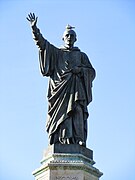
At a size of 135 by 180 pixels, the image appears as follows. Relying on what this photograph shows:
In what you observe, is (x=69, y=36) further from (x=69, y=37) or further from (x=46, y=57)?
(x=46, y=57)

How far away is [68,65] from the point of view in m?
26.8

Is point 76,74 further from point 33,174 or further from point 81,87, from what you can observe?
point 33,174

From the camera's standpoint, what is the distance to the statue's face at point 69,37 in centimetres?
2723

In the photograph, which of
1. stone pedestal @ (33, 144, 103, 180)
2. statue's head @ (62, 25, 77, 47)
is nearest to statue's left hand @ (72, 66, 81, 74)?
statue's head @ (62, 25, 77, 47)

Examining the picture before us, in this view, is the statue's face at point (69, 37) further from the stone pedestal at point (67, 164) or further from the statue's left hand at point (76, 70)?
the stone pedestal at point (67, 164)

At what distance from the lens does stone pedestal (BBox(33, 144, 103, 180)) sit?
2444 centimetres

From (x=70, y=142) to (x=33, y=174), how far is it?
172cm

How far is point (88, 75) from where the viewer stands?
26844mm

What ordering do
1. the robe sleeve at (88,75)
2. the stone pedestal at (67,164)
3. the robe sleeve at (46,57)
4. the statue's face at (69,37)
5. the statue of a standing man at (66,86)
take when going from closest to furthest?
the stone pedestal at (67,164) → the statue of a standing man at (66,86) → the robe sleeve at (88,75) → the robe sleeve at (46,57) → the statue's face at (69,37)

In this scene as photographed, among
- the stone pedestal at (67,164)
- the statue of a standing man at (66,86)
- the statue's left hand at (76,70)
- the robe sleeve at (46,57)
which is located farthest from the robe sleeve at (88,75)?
the stone pedestal at (67,164)

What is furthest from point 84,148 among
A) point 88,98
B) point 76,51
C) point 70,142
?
point 76,51

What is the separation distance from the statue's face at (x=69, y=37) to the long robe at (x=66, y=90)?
0.24 meters

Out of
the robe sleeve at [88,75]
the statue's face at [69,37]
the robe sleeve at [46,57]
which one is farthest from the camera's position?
the statue's face at [69,37]

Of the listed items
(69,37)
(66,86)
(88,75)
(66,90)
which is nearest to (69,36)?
(69,37)
